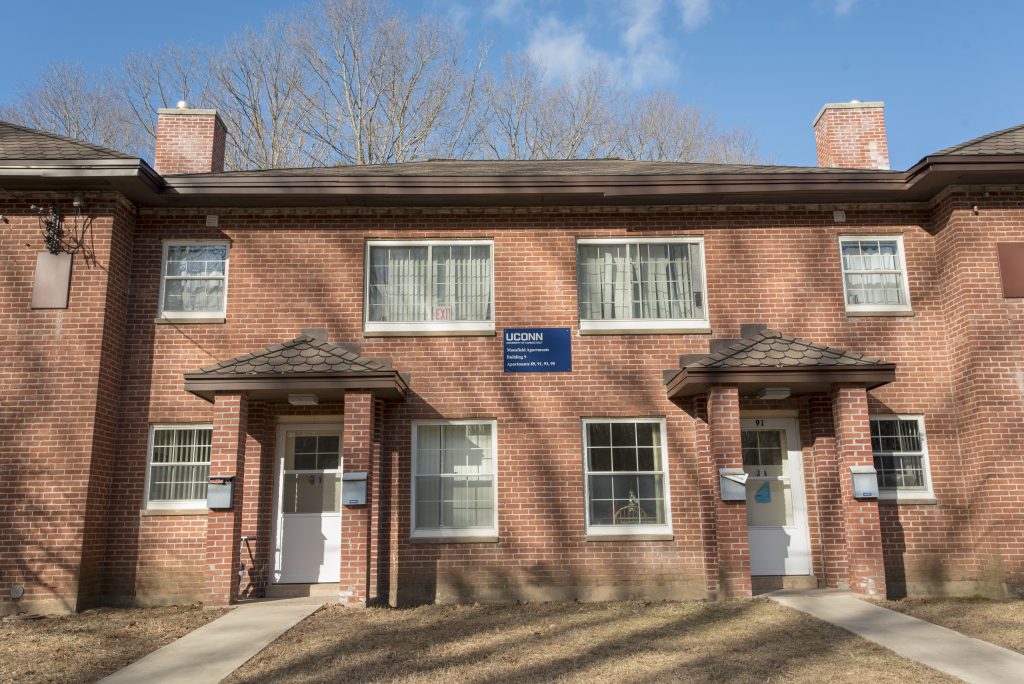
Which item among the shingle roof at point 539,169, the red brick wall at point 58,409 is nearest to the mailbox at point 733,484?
the shingle roof at point 539,169

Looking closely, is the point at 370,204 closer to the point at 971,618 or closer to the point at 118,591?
the point at 118,591

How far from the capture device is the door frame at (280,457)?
1115 centimetres

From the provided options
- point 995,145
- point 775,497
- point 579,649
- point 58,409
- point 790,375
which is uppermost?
point 995,145

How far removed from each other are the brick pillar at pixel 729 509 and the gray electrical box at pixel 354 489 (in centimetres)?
452

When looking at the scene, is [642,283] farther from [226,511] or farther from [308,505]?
[226,511]

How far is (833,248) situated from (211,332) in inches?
362

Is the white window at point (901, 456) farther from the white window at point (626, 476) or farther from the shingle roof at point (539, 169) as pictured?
the shingle roof at point (539, 169)

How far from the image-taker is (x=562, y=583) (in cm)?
1087

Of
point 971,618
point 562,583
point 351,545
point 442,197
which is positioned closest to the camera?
point 971,618

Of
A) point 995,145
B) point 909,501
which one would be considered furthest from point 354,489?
point 995,145

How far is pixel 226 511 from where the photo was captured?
402 inches

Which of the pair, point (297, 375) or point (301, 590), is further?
point (301, 590)

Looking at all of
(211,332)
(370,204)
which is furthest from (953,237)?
(211,332)

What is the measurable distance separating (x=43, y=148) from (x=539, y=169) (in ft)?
24.3
